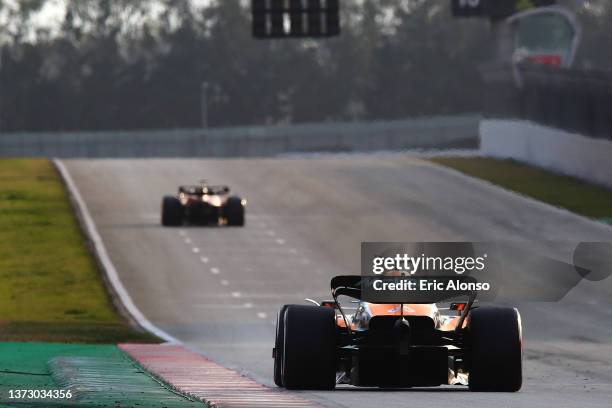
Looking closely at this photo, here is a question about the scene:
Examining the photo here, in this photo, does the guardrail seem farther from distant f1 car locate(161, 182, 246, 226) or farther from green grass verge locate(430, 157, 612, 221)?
distant f1 car locate(161, 182, 246, 226)

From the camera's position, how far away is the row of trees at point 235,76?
153 metres

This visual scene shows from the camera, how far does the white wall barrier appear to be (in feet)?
197

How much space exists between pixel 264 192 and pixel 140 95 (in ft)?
302

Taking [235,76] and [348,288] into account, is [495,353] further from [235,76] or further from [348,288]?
[235,76]

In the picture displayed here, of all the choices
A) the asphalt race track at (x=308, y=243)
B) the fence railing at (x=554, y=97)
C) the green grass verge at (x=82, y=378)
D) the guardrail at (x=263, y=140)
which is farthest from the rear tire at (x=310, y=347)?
the guardrail at (x=263, y=140)

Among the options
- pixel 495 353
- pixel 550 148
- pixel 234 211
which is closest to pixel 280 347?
pixel 495 353

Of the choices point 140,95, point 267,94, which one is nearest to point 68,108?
point 140,95

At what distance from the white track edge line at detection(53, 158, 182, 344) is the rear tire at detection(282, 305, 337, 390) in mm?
15198

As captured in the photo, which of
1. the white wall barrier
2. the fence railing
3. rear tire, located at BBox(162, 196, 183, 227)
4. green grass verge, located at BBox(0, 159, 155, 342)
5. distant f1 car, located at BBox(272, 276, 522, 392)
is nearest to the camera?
distant f1 car, located at BBox(272, 276, 522, 392)

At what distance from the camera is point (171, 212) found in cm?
5253

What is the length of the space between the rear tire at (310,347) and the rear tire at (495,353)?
4.95 feet

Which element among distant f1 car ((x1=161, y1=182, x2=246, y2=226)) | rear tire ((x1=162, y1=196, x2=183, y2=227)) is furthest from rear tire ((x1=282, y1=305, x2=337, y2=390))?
rear tire ((x1=162, y1=196, x2=183, y2=227))

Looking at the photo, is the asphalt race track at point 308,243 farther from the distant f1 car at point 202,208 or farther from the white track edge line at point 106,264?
the distant f1 car at point 202,208

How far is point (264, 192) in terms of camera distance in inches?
2451
